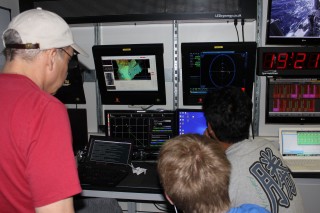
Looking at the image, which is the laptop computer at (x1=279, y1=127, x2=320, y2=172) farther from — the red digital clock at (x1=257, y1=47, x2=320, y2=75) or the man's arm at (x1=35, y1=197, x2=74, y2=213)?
the man's arm at (x1=35, y1=197, x2=74, y2=213)

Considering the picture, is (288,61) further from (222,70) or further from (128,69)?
(128,69)

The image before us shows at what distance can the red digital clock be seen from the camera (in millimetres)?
Result: 2332

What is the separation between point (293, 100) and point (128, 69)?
128 centimetres

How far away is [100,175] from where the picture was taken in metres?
2.10

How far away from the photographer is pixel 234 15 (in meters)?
2.14

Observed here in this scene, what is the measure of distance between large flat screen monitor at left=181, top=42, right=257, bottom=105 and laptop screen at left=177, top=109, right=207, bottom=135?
0.19m

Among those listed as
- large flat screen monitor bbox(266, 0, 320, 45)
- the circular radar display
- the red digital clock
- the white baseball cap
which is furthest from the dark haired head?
the white baseball cap

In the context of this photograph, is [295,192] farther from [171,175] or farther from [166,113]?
[166,113]

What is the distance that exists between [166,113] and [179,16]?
2.36ft

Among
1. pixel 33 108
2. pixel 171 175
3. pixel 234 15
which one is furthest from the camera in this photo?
pixel 234 15

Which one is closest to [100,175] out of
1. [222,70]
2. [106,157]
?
[106,157]

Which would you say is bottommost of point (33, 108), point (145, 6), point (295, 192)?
point (295, 192)

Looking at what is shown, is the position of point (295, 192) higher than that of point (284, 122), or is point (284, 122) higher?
point (284, 122)

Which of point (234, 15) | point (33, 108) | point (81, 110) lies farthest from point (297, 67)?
point (33, 108)
